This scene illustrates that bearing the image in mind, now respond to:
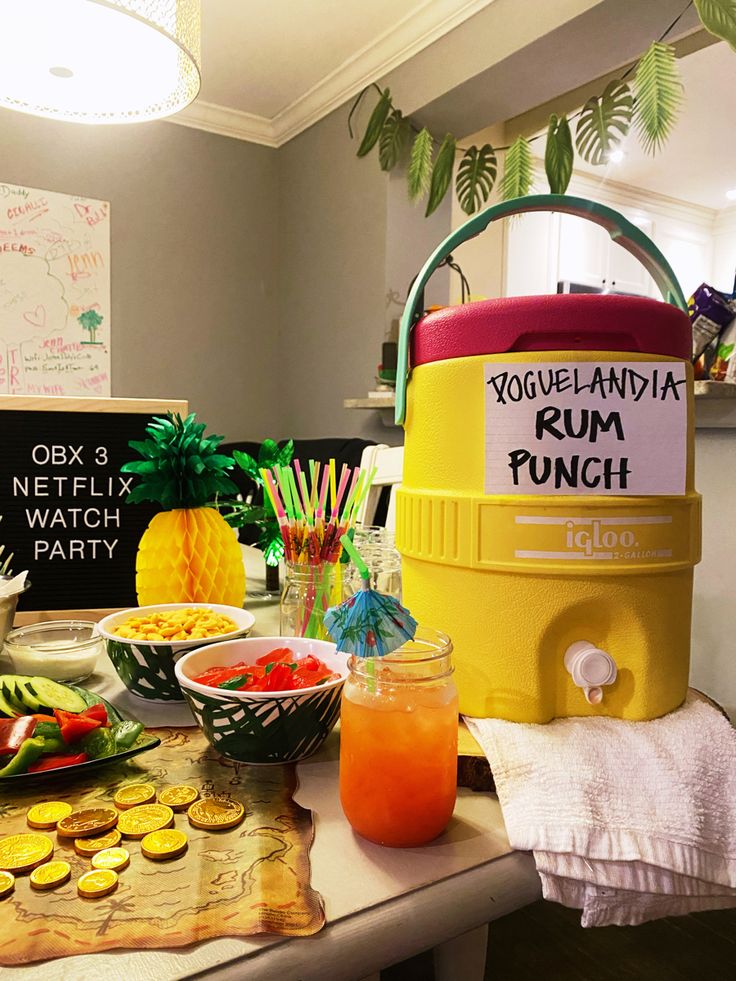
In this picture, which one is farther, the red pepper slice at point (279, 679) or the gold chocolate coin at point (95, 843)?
the red pepper slice at point (279, 679)

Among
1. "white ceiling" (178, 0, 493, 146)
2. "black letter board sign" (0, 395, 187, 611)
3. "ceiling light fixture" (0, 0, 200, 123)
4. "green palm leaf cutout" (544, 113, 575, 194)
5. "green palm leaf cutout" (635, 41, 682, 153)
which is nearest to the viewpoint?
"black letter board sign" (0, 395, 187, 611)

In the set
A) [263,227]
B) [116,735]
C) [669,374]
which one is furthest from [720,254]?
[116,735]

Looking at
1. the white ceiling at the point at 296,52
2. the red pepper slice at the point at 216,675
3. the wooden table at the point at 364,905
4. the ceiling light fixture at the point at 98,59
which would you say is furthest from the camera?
the white ceiling at the point at 296,52

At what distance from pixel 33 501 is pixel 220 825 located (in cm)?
69

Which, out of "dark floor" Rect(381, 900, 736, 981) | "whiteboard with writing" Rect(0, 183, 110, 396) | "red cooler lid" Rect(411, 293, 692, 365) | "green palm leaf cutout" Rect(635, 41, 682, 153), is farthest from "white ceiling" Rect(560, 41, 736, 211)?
"dark floor" Rect(381, 900, 736, 981)

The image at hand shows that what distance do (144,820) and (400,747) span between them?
0.59ft

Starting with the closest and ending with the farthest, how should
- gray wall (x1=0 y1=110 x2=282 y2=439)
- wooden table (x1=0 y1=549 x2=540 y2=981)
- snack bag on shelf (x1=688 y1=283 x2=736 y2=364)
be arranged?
1. wooden table (x1=0 y1=549 x2=540 y2=981)
2. snack bag on shelf (x1=688 y1=283 x2=736 y2=364)
3. gray wall (x1=0 y1=110 x2=282 y2=439)

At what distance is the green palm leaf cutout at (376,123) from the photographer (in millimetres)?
2920

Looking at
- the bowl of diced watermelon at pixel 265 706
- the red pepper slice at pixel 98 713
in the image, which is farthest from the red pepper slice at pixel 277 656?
the red pepper slice at pixel 98 713

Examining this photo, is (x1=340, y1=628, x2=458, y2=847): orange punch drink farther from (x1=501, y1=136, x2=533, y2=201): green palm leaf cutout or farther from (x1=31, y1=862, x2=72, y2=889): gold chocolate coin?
(x1=501, y1=136, x2=533, y2=201): green palm leaf cutout

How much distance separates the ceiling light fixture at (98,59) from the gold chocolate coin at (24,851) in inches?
42.5

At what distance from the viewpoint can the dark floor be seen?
122 centimetres

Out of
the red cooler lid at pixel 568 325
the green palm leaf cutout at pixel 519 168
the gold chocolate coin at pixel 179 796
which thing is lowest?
the gold chocolate coin at pixel 179 796

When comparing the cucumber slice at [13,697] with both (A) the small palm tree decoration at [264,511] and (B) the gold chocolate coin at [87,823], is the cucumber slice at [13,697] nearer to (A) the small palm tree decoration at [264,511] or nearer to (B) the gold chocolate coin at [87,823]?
(B) the gold chocolate coin at [87,823]
